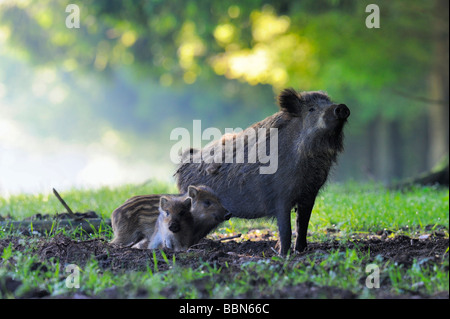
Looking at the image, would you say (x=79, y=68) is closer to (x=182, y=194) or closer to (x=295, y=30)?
(x=295, y=30)

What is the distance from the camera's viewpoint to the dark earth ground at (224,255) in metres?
4.07

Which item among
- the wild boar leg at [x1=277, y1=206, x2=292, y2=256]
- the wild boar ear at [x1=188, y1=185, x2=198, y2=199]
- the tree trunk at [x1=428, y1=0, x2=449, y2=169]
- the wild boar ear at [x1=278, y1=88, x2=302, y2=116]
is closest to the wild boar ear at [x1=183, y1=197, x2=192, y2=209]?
the wild boar ear at [x1=188, y1=185, x2=198, y2=199]

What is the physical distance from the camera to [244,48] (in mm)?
19812

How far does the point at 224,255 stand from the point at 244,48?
49.6ft

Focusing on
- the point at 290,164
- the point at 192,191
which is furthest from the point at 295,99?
the point at 192,191

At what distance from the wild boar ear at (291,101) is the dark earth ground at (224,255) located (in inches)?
54.4

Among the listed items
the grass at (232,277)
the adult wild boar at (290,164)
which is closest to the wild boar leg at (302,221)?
the adult wild boar at (290,164)

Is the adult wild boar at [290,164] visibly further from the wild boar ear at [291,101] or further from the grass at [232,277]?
the grass at [232,277]

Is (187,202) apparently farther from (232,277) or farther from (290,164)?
(232,277)

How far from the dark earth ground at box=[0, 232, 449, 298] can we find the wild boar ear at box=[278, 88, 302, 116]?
1383 mm

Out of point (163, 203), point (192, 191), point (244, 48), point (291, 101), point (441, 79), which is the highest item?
point (244, 48)

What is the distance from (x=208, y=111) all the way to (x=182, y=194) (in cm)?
3039

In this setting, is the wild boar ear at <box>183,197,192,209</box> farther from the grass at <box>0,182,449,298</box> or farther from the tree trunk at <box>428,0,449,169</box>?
the tree trunk at <box>428,0,449,169</box>

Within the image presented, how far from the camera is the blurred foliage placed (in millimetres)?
14633
